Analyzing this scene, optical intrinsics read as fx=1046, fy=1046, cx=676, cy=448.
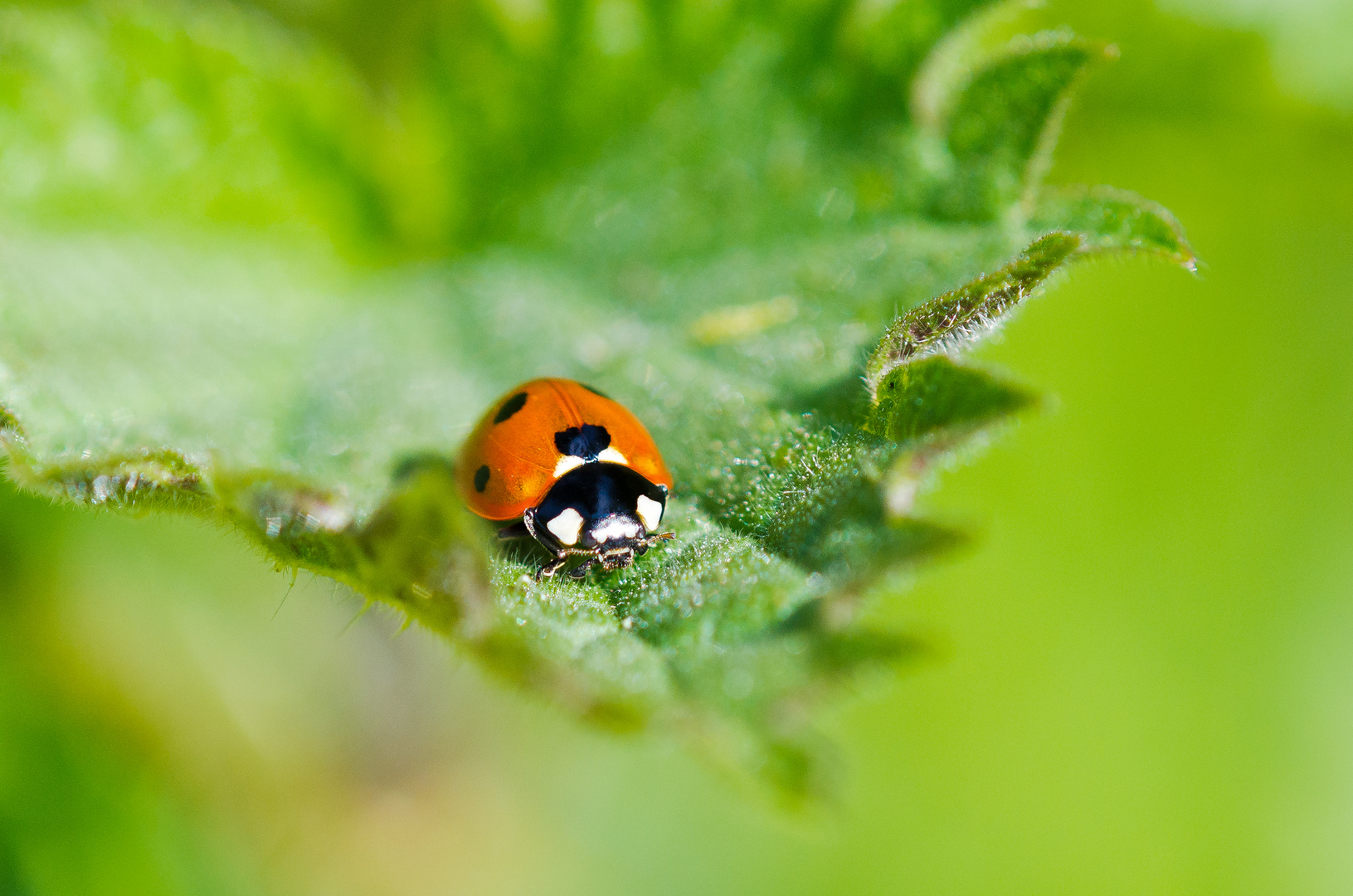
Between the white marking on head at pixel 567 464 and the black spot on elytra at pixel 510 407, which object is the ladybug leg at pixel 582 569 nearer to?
the white marking on head at pixel 567 464

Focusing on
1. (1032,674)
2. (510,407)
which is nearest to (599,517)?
(510,407)

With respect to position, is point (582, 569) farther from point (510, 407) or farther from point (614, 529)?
point (510, 407)

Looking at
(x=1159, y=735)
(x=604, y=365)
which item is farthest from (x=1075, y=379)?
(x=604, y=365)

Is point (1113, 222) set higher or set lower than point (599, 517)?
higher

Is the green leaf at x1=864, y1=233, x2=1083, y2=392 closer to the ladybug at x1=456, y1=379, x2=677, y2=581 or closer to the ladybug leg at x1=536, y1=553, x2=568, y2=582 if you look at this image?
the ladybug at x1=456, y1=379, x2=677, y2=581

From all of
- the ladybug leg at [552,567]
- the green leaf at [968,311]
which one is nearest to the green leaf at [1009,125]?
the green leaf at [968,311]

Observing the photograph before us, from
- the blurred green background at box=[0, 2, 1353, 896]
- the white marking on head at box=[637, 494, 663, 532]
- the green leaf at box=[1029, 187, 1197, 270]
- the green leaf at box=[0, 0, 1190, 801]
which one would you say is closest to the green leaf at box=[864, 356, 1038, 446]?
the green leaf at box=[0, 0, 1190, 801]
